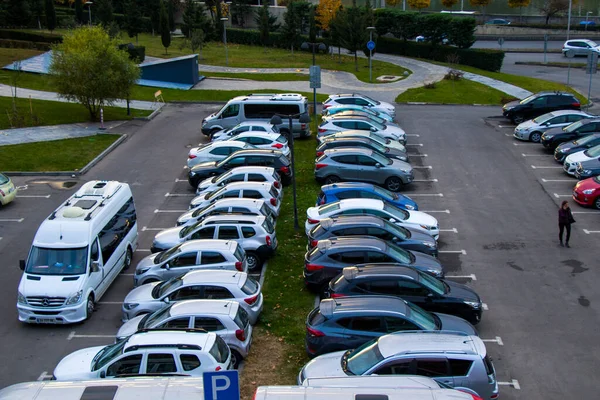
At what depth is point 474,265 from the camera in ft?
65.5

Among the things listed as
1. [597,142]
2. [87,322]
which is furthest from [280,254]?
[597,142]

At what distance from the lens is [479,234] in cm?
2217

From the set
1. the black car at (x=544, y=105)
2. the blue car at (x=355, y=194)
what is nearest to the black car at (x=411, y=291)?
the blue car at (x=355, y=194)

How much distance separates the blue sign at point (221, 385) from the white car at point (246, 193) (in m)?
14.1

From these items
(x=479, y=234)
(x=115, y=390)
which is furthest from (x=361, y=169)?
(x=115, y=390)

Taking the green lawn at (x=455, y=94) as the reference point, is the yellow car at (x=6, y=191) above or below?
below

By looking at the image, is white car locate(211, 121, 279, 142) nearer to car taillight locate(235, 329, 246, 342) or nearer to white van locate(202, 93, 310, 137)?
white van locate(202, 93, 310, 137)

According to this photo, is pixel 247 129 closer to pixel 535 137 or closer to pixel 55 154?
pixel 55 154

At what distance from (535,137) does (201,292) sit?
21.0 m

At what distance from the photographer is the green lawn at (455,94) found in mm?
41344

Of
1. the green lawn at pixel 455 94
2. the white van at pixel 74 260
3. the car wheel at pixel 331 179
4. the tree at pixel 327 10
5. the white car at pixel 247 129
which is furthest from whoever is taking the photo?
the tree at pixel 327 10

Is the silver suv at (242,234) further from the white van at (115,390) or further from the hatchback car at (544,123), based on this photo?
the hatchback car at (544,123)

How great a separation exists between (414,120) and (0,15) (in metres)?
42.9

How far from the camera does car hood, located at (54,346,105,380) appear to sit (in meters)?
13.4
